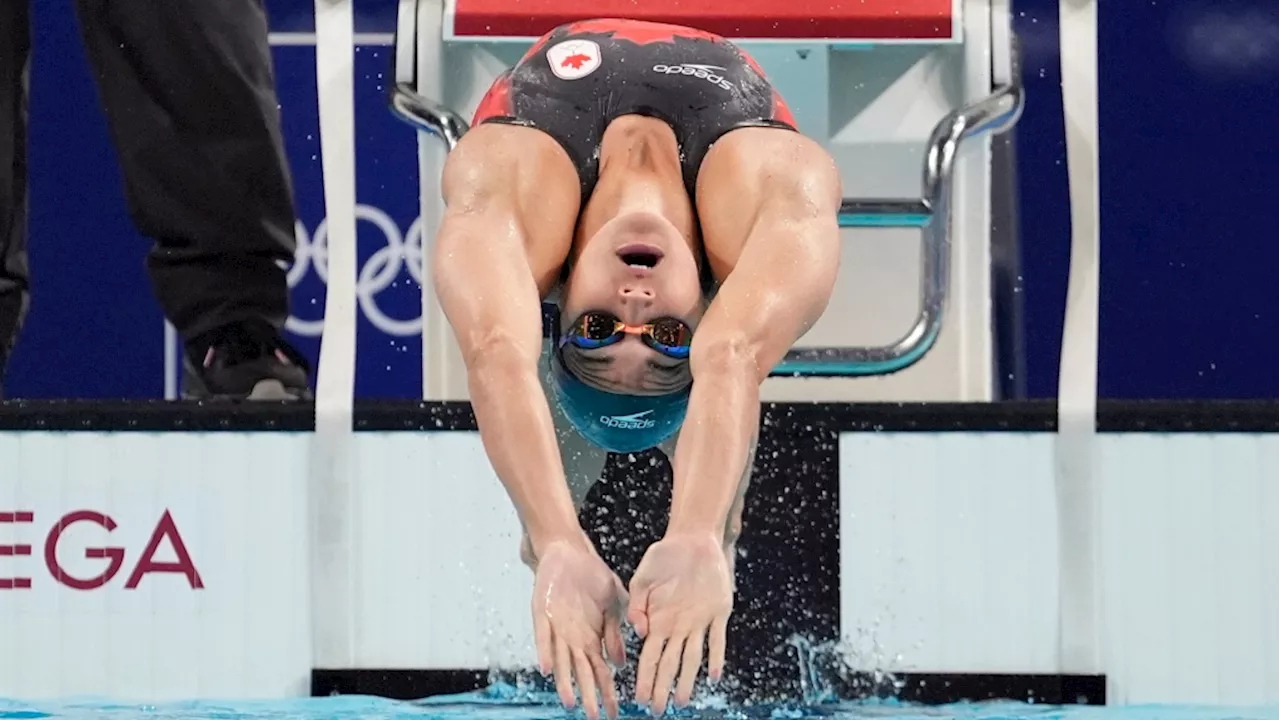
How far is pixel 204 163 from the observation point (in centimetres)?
300

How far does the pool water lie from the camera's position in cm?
250

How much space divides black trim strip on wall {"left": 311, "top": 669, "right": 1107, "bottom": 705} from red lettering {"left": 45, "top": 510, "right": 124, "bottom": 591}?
1.06ft

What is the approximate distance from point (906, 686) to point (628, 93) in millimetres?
934

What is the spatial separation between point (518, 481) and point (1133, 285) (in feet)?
7.34

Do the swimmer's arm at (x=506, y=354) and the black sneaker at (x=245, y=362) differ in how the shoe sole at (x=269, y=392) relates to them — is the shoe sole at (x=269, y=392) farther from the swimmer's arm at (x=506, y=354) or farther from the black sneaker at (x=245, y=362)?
the swimmer's arm at (x=506, y=354)

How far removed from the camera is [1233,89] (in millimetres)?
3895

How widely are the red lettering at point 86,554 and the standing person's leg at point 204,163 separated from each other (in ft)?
1.27

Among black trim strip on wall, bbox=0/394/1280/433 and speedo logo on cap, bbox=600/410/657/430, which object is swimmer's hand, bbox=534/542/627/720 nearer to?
speedo logo on cap, bbox=600/410/657/430

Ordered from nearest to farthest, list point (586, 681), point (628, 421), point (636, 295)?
point (586, 681) < point (636, 295) < point (628, 421)

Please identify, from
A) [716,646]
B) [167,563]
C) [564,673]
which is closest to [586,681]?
[564,673]

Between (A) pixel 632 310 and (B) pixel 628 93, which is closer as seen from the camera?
(A) pixel 632 310

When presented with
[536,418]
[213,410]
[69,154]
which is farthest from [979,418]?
[69,154]

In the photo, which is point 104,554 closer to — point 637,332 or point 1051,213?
point 637,332

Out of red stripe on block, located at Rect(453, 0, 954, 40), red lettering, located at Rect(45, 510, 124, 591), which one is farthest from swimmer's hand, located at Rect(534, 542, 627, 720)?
red stripe on block, located at Rect(453, 0, 954, 40)
